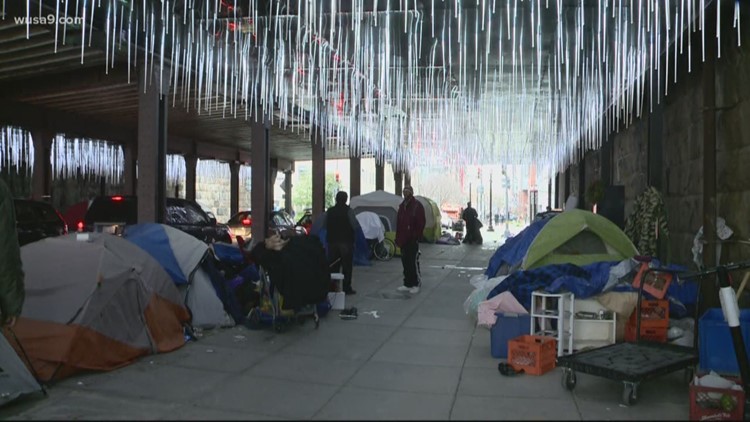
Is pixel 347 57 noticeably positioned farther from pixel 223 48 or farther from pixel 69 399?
pixel 69 399

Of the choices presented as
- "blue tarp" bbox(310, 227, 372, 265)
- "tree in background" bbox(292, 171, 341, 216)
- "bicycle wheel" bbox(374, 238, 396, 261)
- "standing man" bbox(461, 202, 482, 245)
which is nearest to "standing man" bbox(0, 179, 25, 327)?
"blue tarp" bbox(310, 227, 372, 265)

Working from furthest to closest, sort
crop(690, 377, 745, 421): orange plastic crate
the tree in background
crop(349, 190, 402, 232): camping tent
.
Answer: the tree in background < crop(349, 190, 402, 232): camping tent < crop(690, 377, 745, 421): orange plastic crate

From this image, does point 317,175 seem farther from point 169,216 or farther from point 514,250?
point 514,250

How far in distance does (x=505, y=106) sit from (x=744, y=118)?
35.0 feet

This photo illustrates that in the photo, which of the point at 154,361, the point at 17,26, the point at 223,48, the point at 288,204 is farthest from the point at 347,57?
the point at 288,204

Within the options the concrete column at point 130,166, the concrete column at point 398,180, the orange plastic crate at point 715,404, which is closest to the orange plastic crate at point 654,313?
the orange plastic crate at point 715,404

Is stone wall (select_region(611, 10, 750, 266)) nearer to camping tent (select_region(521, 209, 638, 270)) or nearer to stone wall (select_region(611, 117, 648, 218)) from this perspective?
stone wall (select_region(611, 117, 648, 218))

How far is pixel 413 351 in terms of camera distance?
650 cm

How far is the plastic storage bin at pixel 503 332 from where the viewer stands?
6.28m

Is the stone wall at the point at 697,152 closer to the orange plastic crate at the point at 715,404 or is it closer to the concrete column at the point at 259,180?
the orange plastic crate at the point at 715,404

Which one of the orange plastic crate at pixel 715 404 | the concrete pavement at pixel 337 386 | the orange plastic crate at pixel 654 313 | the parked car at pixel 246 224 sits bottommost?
the concrete pavement at pixel 337 386

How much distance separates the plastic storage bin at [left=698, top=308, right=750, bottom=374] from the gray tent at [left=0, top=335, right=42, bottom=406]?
546 cm

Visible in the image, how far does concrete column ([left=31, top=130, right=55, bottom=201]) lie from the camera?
1980 cm

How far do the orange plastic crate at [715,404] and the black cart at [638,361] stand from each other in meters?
0.34
